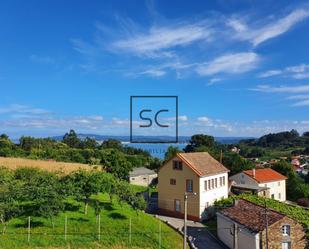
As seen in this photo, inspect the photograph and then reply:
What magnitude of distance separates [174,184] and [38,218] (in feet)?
46.9

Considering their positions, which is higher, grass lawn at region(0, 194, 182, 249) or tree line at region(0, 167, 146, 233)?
tree line at region(0, 167, 146, 233)

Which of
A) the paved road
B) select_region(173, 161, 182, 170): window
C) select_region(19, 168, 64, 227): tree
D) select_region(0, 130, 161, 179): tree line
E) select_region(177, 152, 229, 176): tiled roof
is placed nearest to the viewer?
select_region(19, 168, 64, 227): tree

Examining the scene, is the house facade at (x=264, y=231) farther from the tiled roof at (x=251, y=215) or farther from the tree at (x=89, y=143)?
the tree at (x=89, y=143)

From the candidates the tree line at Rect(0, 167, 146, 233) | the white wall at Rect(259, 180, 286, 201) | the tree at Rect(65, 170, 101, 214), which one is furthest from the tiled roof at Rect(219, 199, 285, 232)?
the white wall at Rect(259, 180, 286, 201)

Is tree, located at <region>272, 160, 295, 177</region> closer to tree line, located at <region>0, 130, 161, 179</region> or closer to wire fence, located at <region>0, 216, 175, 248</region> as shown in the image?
tree line, located at <region>0, 130, 161, 179</region>

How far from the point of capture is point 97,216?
27547 millimetres

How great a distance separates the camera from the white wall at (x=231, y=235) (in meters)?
25.7

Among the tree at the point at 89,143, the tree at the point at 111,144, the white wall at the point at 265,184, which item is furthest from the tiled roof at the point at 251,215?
the tree at the point at 89,143

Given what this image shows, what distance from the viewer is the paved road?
27.8 metres

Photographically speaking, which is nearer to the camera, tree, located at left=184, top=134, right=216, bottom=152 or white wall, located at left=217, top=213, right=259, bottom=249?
white wall, located at left=217, top=213, right=259, bottom=249

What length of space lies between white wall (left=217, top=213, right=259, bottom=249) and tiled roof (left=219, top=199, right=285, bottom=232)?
379 millimetres

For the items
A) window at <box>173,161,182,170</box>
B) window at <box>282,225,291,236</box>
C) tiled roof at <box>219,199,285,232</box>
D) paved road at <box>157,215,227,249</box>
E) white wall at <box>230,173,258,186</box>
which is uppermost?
window at <box>173,161,182,170</box>

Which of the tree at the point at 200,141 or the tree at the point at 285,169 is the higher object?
the tree at the point at 200,141

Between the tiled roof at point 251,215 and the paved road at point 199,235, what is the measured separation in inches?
86.0
